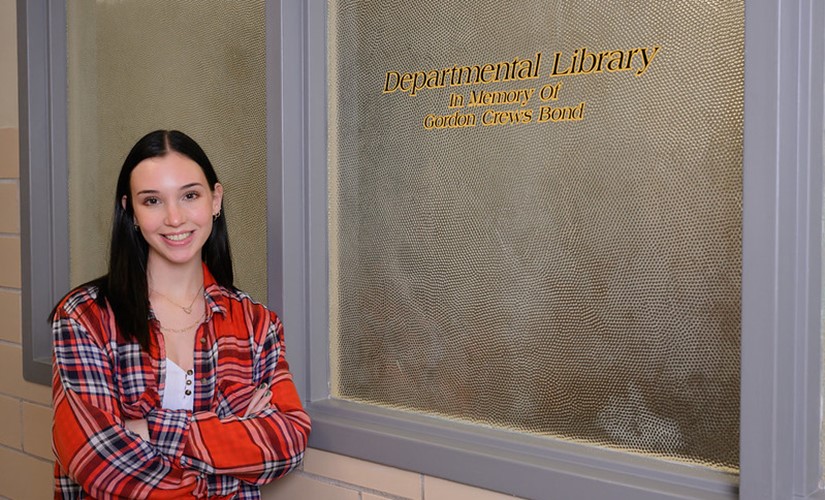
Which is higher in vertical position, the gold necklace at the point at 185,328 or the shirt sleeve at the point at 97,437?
the gold necklace at the point at 185,328

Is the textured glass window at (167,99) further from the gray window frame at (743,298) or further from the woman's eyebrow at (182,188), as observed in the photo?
the woman's eyebrow at (182,188)

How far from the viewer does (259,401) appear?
1.45 m

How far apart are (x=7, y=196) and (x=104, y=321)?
1132 millimetres

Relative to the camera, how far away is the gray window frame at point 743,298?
1.04 meters

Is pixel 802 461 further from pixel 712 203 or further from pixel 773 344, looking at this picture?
pixel 712 203

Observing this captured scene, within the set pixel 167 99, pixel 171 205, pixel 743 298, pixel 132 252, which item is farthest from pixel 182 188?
pixel 743 298

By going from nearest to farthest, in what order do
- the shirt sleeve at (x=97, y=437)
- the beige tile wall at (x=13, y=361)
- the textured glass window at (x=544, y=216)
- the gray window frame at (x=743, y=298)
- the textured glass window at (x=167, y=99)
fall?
the gray window frame at (x=743, y=298) < the textured glass window at (x=544, y=216) < the shirt sleeve at (x=97, y=437) < the textured glass window at (x=167, y=99) < the beige tile wall at (x=13, y=361)

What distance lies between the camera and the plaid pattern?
1305 mm

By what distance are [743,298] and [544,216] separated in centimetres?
35

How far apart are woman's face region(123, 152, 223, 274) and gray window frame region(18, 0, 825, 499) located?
0.20 metres

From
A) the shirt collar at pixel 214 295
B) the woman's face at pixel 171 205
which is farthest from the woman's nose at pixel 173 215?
the shirt collar at pixel 214 295

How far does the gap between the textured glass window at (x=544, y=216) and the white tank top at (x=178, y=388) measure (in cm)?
31

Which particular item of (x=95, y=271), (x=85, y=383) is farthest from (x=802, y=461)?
(x=95, y=271)

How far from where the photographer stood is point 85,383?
1.34 metres
